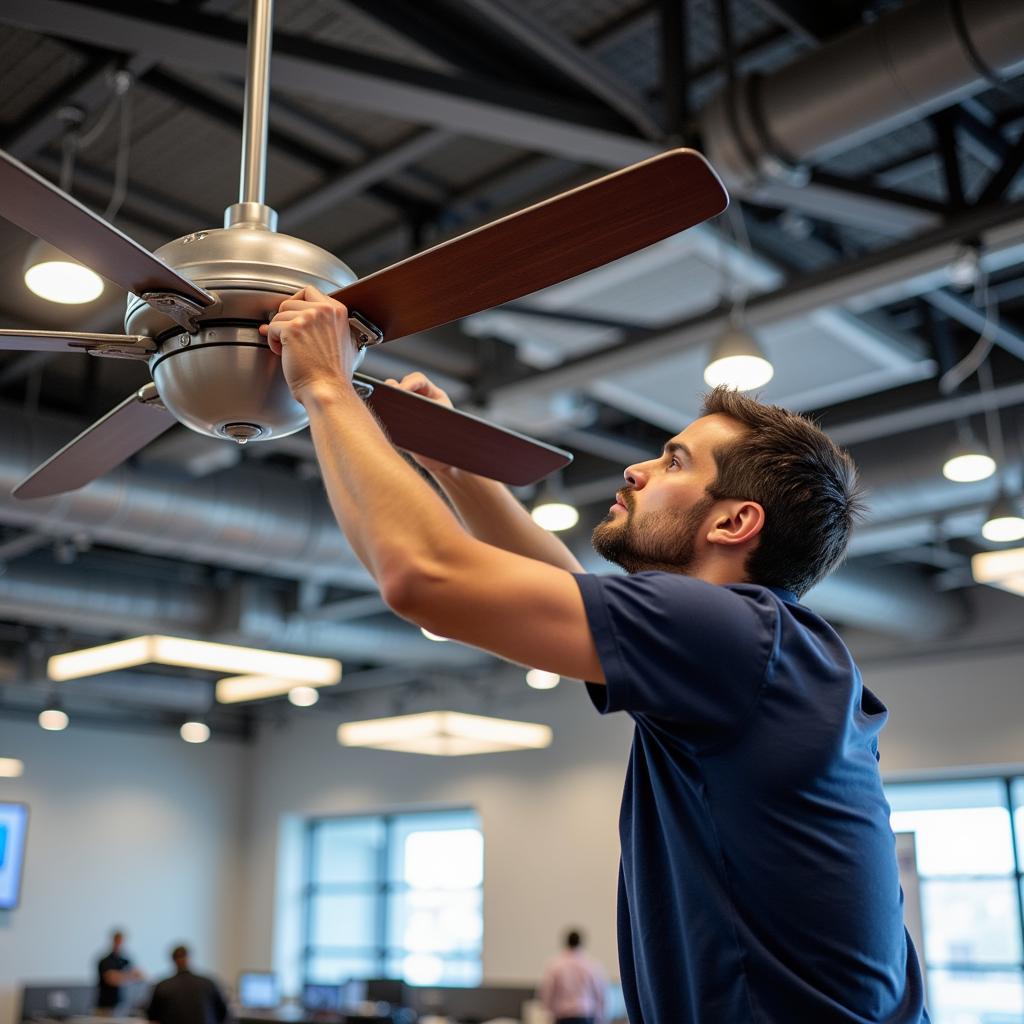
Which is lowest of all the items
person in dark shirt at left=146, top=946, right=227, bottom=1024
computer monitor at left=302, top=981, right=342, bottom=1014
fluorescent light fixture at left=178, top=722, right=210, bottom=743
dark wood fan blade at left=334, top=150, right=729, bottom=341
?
computer monitor at left=302, top=981, right=342, bottom=1014

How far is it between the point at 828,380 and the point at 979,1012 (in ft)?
20.8

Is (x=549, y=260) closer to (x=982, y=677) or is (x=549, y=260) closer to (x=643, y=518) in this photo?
(x=643, y=518)

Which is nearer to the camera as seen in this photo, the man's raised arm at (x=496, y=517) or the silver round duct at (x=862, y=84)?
the man's raised arm at (x=496, y=517)

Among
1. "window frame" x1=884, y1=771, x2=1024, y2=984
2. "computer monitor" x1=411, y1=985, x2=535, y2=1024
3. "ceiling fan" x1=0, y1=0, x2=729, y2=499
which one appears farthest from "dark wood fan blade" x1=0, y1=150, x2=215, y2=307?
"computer monitor" x1=411, y1=985, x2=535, y2=1024

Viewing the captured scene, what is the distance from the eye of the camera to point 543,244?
132 cm

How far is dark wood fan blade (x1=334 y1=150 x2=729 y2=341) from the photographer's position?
1216mm

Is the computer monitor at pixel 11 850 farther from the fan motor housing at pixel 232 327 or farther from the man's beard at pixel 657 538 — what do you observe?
the man's beard at pixel 657 538

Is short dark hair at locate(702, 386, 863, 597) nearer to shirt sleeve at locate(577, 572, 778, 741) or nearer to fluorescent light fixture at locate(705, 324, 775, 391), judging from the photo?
shirt sleeve at locate(577, 572, 778, 741)

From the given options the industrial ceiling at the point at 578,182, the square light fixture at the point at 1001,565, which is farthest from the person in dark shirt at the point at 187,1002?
the square light fixture at the point at 1001,565

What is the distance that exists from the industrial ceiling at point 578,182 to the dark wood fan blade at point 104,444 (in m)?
1.50

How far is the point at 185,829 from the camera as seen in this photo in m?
13.9

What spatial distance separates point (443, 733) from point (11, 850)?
5.68m

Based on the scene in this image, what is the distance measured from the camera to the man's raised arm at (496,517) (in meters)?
1.77

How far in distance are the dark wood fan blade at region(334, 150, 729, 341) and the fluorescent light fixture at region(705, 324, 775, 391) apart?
7.60 feet
